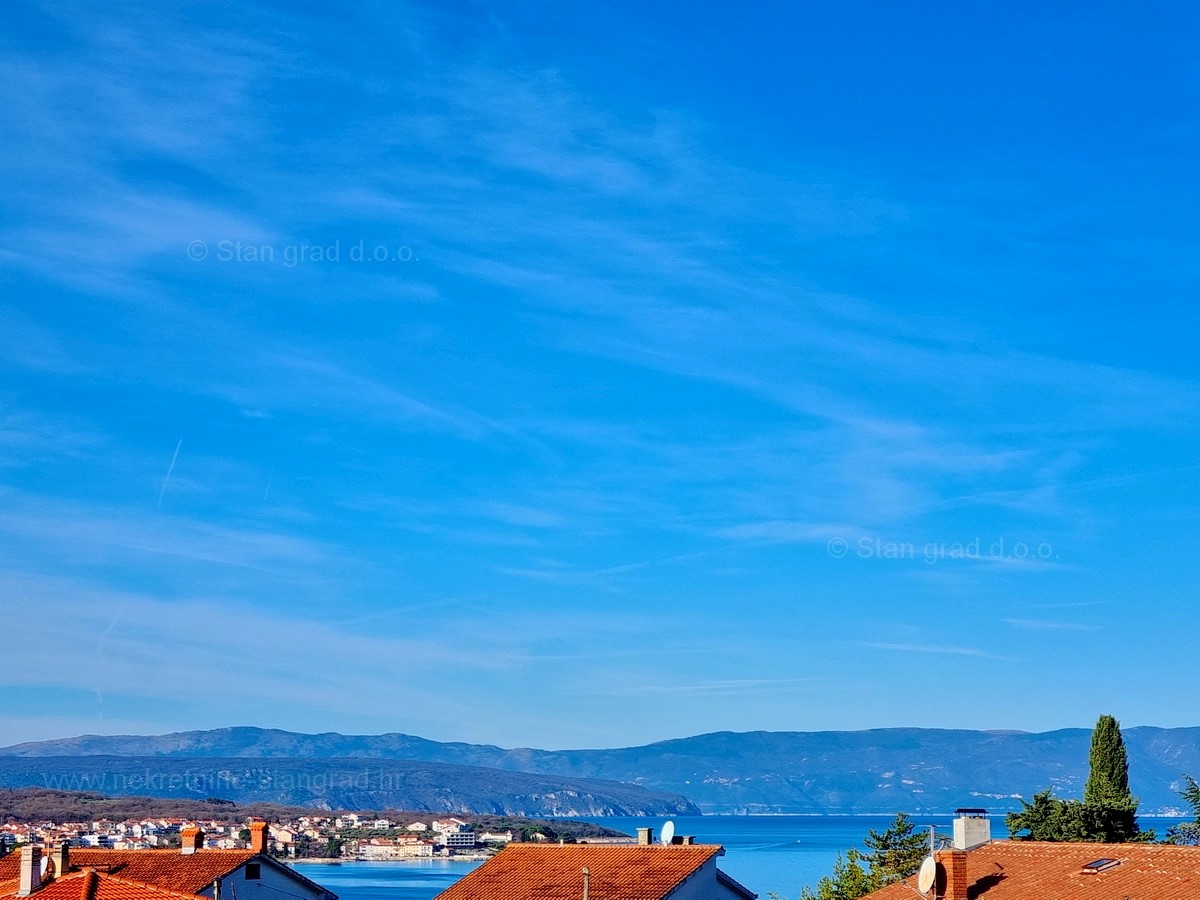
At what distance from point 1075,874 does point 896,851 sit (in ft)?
105

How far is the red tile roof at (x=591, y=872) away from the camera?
41062 mm

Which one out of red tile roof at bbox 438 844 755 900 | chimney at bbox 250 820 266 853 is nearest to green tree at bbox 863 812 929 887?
red tile roof at bbox 438 844 755 900

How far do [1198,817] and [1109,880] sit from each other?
82.1 ft

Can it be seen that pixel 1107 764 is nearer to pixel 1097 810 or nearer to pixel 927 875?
pixel 1097 810

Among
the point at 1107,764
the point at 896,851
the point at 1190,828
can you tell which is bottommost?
the point at 896,851

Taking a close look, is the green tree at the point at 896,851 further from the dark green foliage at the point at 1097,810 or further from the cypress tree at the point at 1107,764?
the cypress tree at the point at 1107,764

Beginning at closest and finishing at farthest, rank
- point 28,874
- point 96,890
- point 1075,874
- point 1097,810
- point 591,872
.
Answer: point 1075,874
point 96,890
point 28,874
point 591,872
point 1097,810

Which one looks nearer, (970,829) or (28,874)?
(28,874)

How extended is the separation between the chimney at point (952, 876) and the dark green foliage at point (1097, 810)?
2212 cm

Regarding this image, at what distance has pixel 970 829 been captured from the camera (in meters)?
36.6

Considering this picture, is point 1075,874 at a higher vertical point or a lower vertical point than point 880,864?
higher

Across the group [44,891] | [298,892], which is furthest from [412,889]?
[44,891]

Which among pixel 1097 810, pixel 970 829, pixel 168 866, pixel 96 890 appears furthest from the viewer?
pixel 1097 810

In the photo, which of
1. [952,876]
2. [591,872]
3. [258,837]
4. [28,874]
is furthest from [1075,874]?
[258,837]
